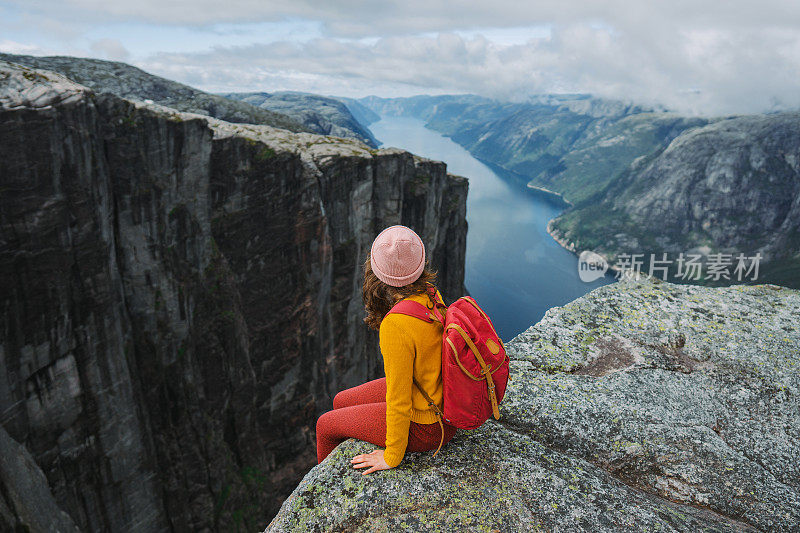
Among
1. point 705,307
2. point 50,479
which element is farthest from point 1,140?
point 705,307

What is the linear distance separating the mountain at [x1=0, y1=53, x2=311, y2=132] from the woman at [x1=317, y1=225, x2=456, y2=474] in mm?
53982

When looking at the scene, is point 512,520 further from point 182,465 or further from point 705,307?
point 182,465

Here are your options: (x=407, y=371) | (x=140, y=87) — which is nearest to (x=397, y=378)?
(x=407, y=371)

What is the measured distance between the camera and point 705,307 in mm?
10164

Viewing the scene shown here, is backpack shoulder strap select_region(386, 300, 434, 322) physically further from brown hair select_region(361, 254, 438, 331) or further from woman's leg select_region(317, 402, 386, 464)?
woman's leg select_region(317, 402, 386, 464)

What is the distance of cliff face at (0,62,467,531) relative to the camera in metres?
23.2

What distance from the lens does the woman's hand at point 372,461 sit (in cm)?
556

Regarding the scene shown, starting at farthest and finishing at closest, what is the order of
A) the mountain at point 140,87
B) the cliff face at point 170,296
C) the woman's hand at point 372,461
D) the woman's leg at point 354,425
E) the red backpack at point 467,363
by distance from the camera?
the mountain at point 140,87, the cliff face at point 170,296, the woman's leg at point 354,425, the woman's hand at point 372,461, the red backpack at point 467,363

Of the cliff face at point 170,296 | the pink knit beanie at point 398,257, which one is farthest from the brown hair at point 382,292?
the cliff face at point 170,296

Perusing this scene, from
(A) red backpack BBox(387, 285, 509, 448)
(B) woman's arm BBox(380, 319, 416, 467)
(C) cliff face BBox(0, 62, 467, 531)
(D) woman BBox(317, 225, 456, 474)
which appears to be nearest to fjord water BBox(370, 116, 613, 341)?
(C) cliff face BBox(0, 62, 467, 531)

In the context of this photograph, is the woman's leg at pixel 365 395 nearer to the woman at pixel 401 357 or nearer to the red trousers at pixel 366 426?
the red trousers at pixel 366 426

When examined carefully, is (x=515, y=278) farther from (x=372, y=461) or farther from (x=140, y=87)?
(x=372, y=461)

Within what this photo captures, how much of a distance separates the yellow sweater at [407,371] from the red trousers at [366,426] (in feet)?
0.70

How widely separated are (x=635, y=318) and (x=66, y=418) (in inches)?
1253
